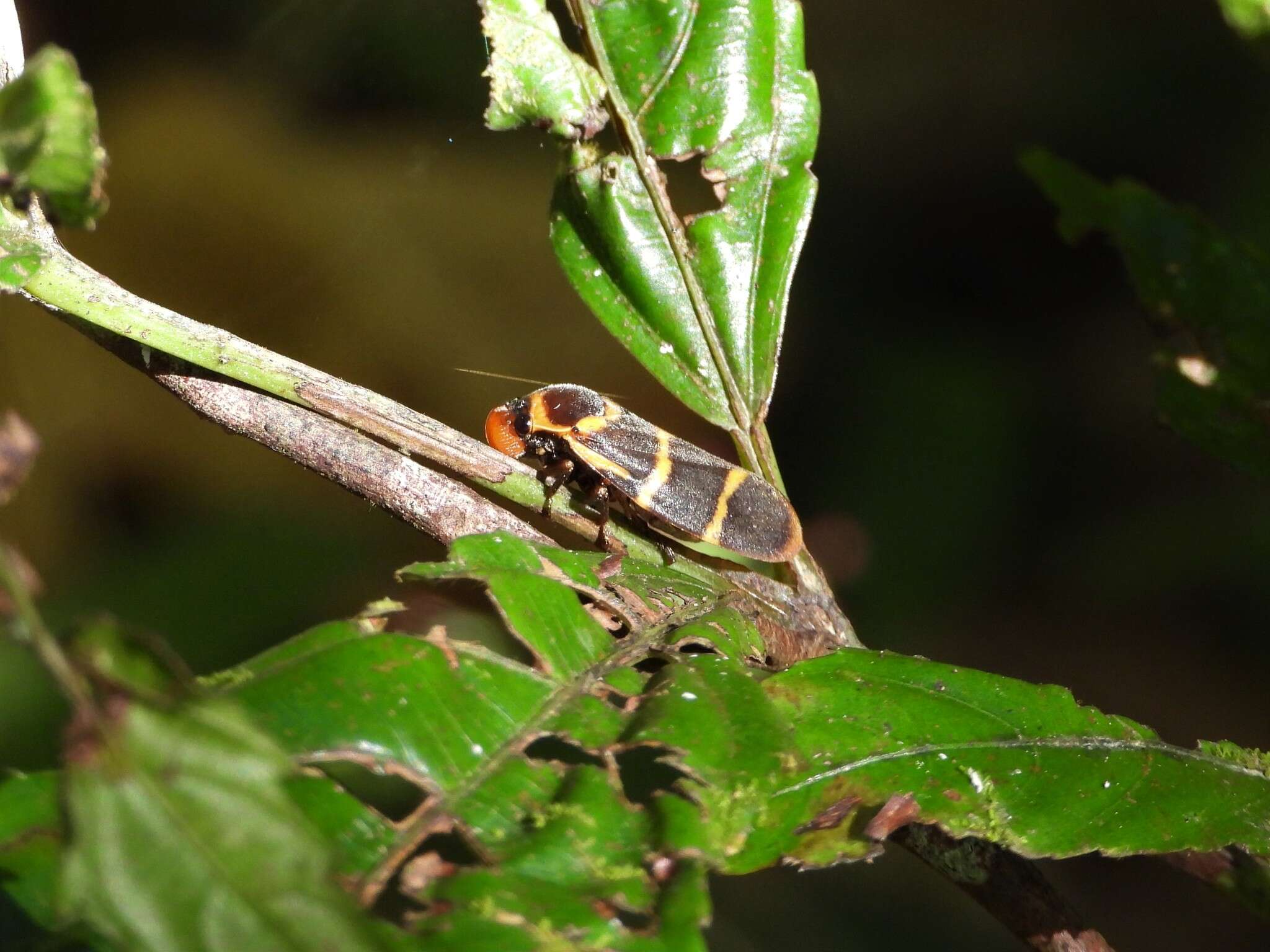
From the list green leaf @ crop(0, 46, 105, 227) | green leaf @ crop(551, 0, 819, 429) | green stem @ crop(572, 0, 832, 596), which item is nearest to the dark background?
green stem @ crop(572, 0, 832, 596)

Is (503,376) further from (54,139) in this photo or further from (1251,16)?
(1251,16)

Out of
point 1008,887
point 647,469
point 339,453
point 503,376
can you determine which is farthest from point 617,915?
point 503,376

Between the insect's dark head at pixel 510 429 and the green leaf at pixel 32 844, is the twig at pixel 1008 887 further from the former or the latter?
the insect's dark head at pixel 510 429

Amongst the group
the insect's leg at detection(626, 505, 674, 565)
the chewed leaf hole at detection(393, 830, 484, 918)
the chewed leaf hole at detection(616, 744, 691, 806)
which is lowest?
the chewed leaf hole at detection(616, 744, 691, 806)

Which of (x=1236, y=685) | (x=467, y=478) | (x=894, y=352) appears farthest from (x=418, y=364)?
(x=1236, y=685)

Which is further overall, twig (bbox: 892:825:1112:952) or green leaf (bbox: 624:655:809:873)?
twig (bbox: 892:825:1112:952)

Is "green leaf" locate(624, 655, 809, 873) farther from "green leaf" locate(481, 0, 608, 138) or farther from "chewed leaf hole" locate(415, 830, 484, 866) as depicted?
"green leaf" locate(481, 0, 608, 138)

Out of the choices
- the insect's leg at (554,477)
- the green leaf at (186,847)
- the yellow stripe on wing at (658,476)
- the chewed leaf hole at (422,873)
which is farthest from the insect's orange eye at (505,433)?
the green leaf at (186,847)
